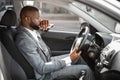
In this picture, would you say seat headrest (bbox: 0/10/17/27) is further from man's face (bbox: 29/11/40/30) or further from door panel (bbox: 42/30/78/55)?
door panel (bbox: 42/30/78/55)

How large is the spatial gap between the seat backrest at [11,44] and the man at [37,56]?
45 millimetres

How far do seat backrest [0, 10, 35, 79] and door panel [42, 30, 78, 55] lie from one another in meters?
1.55

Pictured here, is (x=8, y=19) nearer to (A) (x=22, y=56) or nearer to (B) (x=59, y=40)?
(A) (x=22, y=56)

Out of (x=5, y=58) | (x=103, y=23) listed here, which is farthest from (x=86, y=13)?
(x=5, y=58)

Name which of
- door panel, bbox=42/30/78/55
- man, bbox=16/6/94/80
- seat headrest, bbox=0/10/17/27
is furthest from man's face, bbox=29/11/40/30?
door panel, bbox=42/30/78/55

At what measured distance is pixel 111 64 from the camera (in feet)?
11.4

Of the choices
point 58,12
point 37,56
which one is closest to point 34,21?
point 37,56

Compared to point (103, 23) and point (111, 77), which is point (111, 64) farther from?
point (103, 23)

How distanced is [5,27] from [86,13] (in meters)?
0.85

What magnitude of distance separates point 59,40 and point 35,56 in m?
1.90

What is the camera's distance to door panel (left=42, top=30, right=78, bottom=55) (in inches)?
207

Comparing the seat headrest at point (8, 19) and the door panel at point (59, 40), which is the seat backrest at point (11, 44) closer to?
the seat headrest at point (8, 19)

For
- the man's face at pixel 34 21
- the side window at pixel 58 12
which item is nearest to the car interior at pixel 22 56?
the man's face at pixel 34 21

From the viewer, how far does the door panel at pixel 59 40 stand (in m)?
5.27
